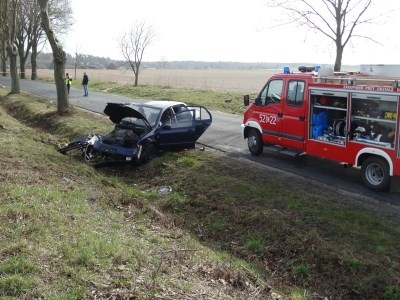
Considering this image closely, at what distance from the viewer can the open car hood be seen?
38.8ft

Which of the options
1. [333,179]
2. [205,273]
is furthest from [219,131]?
[205,273]

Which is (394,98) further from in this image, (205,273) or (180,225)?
(205,273)

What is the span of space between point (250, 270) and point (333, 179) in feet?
15.7

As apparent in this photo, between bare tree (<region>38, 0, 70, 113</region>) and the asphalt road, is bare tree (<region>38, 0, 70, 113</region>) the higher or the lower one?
the higher one

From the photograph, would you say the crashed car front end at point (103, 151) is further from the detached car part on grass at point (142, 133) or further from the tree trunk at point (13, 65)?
the tree trunk at point (13, 65)

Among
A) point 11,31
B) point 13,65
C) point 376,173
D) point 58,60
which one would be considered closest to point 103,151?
point 376,173

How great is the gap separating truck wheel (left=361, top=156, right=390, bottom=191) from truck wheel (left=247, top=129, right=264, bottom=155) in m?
3.51

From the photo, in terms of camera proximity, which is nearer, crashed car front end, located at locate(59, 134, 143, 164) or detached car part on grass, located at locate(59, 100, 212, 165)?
crashed car front end, located at locate(59, 134, 143, 164)

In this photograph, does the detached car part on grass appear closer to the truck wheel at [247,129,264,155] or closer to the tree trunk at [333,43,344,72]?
the truck wheel at [247,129,264,155]

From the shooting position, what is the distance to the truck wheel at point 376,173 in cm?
909

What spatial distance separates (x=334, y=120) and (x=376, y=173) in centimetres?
164

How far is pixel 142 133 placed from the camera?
1176 centimetres

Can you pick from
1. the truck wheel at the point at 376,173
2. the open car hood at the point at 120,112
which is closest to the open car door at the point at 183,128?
the open car hood at the point at 120,112

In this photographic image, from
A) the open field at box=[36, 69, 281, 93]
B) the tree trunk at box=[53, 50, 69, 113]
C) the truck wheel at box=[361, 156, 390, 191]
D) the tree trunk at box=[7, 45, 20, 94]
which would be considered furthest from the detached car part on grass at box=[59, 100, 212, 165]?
the open field at box=[36, 69, 281, 93]
